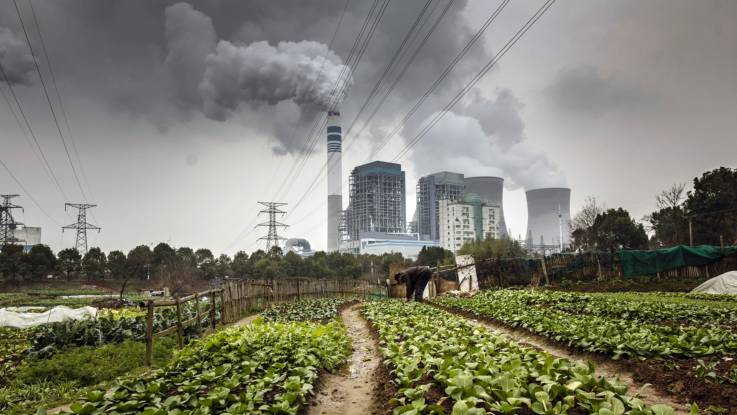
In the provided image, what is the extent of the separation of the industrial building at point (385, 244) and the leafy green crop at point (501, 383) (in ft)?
420

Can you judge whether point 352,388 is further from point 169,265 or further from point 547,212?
point 547,212

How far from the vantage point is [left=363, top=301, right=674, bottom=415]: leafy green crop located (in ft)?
14.8

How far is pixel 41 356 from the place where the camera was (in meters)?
12.2

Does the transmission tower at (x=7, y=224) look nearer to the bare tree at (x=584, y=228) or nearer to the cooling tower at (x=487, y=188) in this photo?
the bare tree at (x=584, y=228)

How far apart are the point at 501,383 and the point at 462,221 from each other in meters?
157

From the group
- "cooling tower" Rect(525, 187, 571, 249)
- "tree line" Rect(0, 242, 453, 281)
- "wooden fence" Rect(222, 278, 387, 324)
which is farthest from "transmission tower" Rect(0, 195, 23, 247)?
"cooling tower" Rect(525, 187, 571, 249)

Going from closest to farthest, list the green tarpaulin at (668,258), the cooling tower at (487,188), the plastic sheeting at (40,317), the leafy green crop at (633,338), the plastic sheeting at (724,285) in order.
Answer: the leafy green crop at (633,338)
the plastic sheeting at (40,317)
the plastic sheeting at (724,285)
the green tarpaulin at (668,258)
the cooling tower at (487,188)

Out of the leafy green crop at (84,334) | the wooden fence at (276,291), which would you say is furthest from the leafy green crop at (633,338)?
the wooden fence at (276,291)

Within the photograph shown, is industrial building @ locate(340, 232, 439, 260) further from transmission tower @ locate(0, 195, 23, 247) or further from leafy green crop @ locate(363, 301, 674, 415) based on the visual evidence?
leafy green crop @ locate(363, 301, 674, 415)

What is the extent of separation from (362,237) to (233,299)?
161 m

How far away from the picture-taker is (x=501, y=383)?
5.07 m

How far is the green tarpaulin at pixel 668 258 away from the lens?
2669 cm

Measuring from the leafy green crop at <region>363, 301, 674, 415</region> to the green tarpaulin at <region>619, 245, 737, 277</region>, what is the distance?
2339 cm

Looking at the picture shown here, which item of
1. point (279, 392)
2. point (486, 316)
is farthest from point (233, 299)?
point (279, 392)
